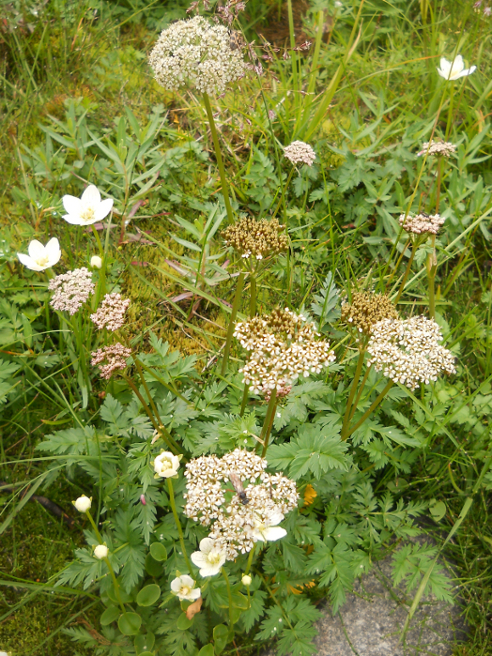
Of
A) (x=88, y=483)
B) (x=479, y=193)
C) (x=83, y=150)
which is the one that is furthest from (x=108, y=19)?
(x=88, y=483)

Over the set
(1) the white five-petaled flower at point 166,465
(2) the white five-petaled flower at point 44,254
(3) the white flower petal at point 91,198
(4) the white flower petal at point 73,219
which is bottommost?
(1) the white five-petaled flower at point 166,465

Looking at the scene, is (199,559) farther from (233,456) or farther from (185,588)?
(233,456)

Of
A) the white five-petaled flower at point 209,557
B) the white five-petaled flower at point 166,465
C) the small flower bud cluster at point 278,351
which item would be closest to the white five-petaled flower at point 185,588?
the white five-petaled flower at point 209,557

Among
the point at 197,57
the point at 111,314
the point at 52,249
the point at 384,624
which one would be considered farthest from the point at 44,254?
the point at 384,624

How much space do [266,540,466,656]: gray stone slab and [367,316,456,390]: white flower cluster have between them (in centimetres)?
115

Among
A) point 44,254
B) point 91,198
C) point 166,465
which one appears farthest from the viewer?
point 91,198

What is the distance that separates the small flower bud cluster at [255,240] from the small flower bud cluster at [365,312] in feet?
1.24

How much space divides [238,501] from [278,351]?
54cm

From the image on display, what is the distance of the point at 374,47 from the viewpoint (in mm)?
4656

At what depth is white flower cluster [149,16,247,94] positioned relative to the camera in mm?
2359

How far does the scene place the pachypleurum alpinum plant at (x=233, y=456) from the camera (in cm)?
179

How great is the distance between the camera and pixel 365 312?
1942 millimetres

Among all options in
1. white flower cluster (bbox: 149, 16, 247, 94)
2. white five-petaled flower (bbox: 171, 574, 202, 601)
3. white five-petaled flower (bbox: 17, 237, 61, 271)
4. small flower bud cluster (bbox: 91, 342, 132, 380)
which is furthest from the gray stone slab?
white flower cluster (bbox: 149, 16, 247, 94)

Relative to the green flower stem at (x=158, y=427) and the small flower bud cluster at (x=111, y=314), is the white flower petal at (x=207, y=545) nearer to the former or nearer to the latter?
the green flower stem at (x=158, y=427)
